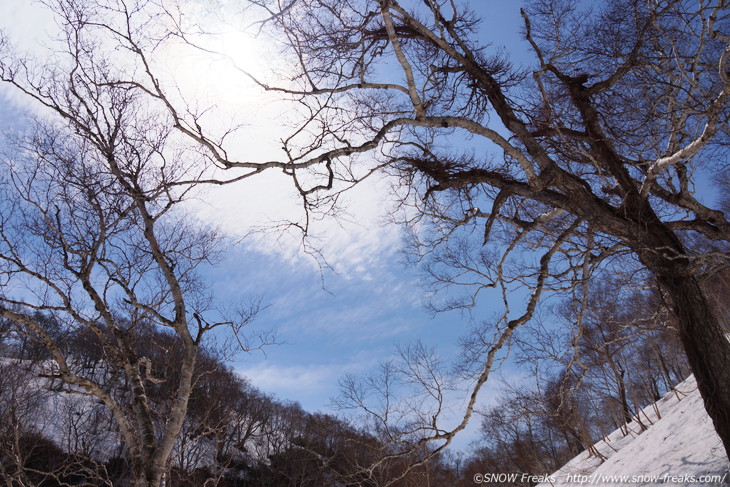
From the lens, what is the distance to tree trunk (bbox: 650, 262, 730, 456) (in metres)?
4.23

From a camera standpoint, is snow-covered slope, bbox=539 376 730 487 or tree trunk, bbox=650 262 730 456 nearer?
tree trunk, bbox=650 262 730 456

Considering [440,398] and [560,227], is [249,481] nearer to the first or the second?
[440,398]

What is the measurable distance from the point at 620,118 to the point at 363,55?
4132 mm

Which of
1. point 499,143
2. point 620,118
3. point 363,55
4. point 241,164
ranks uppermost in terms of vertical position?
point 620,118

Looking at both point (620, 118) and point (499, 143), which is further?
point (620, 118)

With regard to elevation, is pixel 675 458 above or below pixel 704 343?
below

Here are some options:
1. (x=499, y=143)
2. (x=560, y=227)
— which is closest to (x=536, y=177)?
(x=499, y=143)

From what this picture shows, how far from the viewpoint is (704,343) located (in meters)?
4.43

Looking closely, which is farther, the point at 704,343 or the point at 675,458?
the point at 675,458

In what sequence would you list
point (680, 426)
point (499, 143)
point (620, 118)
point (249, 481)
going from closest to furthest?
point (499, 143)
point (620, 118)
point (680, 426)
point (249, 481)

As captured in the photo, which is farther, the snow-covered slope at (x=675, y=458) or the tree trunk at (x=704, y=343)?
the snow-covered slope at (x=675, y=458)

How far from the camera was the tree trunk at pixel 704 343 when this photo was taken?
4234mm

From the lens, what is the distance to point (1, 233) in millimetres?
5582

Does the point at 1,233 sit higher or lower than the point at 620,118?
lower
